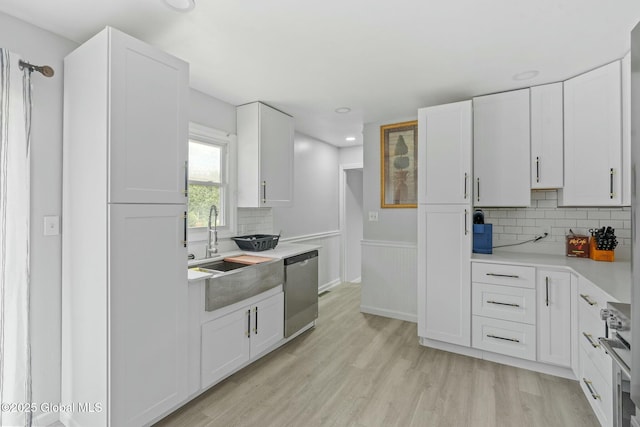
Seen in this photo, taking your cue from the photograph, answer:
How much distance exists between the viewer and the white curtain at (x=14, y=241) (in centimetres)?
163

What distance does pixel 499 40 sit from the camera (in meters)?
2.01

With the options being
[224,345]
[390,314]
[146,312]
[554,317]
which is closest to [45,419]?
[146,312]

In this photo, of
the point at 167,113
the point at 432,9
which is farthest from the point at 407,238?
the point at 167,113

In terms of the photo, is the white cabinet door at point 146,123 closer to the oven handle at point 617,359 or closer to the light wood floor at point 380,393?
the light wood floor at point 380,393

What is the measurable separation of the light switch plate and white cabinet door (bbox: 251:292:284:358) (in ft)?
4.68

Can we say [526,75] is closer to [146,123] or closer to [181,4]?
[181,4]

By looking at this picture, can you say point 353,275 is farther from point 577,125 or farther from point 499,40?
point 499,40

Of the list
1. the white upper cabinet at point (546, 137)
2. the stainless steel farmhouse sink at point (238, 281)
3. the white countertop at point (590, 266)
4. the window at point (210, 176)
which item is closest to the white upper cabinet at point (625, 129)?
the white upper cabinet at point (546, 137)

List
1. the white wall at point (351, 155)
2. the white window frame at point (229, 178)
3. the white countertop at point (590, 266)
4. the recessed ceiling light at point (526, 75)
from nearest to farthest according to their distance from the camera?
the white countertop at point (590, 266), the recessed ceiling light at point (526, 75), the white window frame at point (229, 178), the white wall at point (351, 155)

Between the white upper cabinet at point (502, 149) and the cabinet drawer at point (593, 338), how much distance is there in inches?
40.3

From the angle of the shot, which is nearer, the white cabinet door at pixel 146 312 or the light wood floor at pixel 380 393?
the white cabinet door at pixel 146 312

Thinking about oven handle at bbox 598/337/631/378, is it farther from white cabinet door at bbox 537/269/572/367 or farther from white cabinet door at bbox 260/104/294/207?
white cabinet door at bbox 260/104/294/207

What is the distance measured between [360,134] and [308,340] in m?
2.86

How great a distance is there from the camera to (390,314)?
379 centimetres
